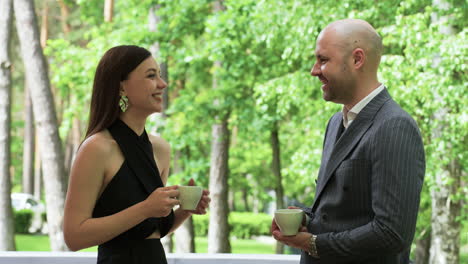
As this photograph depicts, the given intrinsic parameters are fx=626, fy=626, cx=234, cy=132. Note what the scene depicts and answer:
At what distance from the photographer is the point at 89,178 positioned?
80.4 inches

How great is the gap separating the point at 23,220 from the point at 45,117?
43.0 feet

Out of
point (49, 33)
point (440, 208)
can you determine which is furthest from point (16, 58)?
point (440, 208)

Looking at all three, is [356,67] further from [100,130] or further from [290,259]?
[290,259]

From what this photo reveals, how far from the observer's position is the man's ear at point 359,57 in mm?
1973

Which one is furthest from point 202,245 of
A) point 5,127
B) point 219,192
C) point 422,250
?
point 5,127

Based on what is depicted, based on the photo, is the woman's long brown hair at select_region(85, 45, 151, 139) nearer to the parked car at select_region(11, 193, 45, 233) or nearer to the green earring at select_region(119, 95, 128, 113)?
the green earring at select_region(119, 95, 128, 113)

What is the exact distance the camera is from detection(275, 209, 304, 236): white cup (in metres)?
1.96

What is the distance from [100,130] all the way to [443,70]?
4918mm

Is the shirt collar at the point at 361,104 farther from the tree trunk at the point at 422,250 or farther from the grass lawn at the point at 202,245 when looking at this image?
the grass lawn at the point at 202,245

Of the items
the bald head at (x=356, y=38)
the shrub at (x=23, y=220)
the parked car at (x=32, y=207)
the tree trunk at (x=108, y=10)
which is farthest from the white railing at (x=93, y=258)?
the parked car at (x=32, y=207)

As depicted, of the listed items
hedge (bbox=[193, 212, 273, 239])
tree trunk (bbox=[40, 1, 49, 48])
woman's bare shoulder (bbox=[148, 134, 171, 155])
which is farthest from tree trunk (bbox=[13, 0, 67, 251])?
tree trunk (bbox=[40, 1, 49, 48])

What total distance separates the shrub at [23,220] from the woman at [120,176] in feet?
60.5

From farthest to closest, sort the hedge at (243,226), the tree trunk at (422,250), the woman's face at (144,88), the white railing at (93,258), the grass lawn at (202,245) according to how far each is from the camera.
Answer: the hedge at (243,226) → the grass lawn at (202,245) → the tree trunk at (422,250) → the white railing at (93,258) → the woman's face at (144,88)

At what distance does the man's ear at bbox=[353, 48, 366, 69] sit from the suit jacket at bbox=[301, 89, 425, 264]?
119 millimetres
